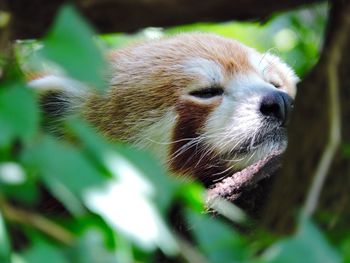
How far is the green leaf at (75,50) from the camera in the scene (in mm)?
1303

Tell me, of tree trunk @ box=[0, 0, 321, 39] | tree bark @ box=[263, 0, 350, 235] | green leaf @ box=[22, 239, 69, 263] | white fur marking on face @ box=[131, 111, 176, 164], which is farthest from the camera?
white fur marking on face @ box=[131, 111, 176, 164]

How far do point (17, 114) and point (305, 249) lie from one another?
1.80ft

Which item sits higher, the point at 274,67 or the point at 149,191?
the point at 149,191

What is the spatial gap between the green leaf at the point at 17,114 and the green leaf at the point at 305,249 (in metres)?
0.47

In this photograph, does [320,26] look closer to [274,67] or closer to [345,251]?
[274,67]

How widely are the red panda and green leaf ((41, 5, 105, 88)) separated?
2.36 m

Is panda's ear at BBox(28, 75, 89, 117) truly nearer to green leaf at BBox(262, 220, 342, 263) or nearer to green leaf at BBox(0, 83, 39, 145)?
green leaf at BBox(0, 83, 39, 145)

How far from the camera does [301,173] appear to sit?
1.69 meters

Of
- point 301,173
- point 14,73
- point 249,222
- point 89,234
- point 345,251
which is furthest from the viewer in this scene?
point 249,222

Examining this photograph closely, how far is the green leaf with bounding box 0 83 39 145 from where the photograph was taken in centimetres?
127

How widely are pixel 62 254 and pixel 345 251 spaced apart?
0.54 metres

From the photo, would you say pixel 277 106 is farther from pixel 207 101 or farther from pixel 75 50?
pixel 75 50

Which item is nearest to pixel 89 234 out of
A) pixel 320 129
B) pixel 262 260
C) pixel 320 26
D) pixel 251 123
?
pixel 262 260

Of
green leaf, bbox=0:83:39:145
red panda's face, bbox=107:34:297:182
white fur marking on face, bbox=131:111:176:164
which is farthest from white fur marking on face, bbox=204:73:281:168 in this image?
green leaf, bbox=0:83:39:145
